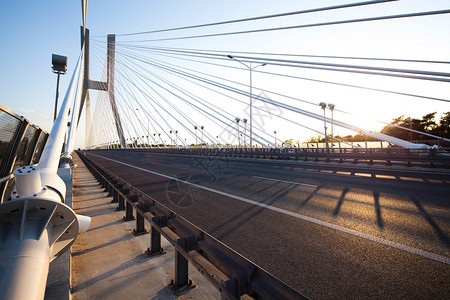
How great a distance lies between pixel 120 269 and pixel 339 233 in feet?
12.9

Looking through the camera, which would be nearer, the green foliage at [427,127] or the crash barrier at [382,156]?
the crash barrier at [382,156]

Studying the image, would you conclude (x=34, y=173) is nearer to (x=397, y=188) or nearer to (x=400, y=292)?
(x=400, y=292)

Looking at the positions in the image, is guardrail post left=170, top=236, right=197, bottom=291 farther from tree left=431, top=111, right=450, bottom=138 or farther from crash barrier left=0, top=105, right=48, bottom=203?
tree left=431, top=111, right=450, bottom=138

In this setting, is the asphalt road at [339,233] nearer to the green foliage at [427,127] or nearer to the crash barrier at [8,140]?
the crash barrier at [8,140]

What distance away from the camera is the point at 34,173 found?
2336 millimetres

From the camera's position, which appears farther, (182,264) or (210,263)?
(182,264)

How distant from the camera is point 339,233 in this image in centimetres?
444

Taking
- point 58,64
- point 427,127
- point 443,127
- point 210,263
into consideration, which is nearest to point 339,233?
point 210,263

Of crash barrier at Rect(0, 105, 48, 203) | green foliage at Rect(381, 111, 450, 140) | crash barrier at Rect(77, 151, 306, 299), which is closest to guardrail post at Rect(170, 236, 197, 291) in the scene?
crash barrier at Rect(77, 151, 306, 299)

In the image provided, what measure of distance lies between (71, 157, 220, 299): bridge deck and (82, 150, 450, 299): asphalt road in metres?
1.14

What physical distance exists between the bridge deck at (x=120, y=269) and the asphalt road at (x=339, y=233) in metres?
1.14

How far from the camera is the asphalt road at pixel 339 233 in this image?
296cm

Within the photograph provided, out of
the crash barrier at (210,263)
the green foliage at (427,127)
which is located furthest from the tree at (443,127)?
the crash barrier at (210,263)

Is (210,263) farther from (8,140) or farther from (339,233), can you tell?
(8,140)
